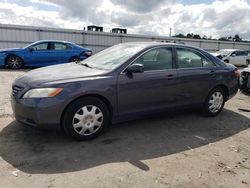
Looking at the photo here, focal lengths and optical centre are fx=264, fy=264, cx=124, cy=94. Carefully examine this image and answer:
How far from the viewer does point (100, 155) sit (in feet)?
12.3

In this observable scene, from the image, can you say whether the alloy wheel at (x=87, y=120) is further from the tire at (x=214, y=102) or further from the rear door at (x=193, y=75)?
the tire at (x=214, y=102)

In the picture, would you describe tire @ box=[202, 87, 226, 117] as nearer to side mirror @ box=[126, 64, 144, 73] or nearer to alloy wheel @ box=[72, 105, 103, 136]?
side mirror @ box=[126, 64, 144, 73]

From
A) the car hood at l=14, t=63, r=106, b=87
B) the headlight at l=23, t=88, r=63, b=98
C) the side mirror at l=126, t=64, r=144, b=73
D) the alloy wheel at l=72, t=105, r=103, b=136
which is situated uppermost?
the side mirror at l=126, t=64, r=144, b=73

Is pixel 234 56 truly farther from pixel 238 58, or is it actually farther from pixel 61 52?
pixel 61 52

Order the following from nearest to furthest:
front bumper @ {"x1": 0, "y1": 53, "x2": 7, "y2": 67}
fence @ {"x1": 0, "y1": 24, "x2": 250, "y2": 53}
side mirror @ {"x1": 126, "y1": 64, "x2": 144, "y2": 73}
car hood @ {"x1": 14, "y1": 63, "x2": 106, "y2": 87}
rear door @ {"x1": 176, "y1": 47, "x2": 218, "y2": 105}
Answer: car hood @ {"x1": 14, "y1": 63, "x2": 106, "y2": 87}, side mirror @ {"x1": 126, "y1": 64, "x2": 144, "y2": 73}, rear door @ {"x1": 176, "y1": 47, "x2": 218, "y2": 105}, front bumper @ {"x1": 0, "y1": 53, "x2": 7, "y2": 67}, fence @ {"x1": 0, "y1": 24, "x2": 250, "y2": 53}

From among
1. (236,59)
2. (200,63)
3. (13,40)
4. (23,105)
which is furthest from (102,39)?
(23,105)

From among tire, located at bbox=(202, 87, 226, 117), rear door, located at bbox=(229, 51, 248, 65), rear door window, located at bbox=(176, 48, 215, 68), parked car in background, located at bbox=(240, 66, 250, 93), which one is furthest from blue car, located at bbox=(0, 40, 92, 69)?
rear door, located at bbox=(229, 51, 248, 65)

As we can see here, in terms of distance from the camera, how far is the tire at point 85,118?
3.95 metres

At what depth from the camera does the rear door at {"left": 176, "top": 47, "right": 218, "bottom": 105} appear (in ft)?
16.9

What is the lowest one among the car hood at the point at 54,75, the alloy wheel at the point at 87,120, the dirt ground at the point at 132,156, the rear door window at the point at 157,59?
the dirt ground at the point at 132,156

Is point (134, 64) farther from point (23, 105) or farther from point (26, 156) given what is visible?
point (26, 156)

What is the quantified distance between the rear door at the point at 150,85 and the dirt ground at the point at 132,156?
18.9 inches

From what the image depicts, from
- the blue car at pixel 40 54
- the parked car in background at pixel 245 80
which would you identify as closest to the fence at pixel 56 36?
the blue car at pixel 40 54

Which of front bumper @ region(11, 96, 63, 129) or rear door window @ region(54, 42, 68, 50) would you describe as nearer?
front bumper @ region(11, 96, 63, 129)
